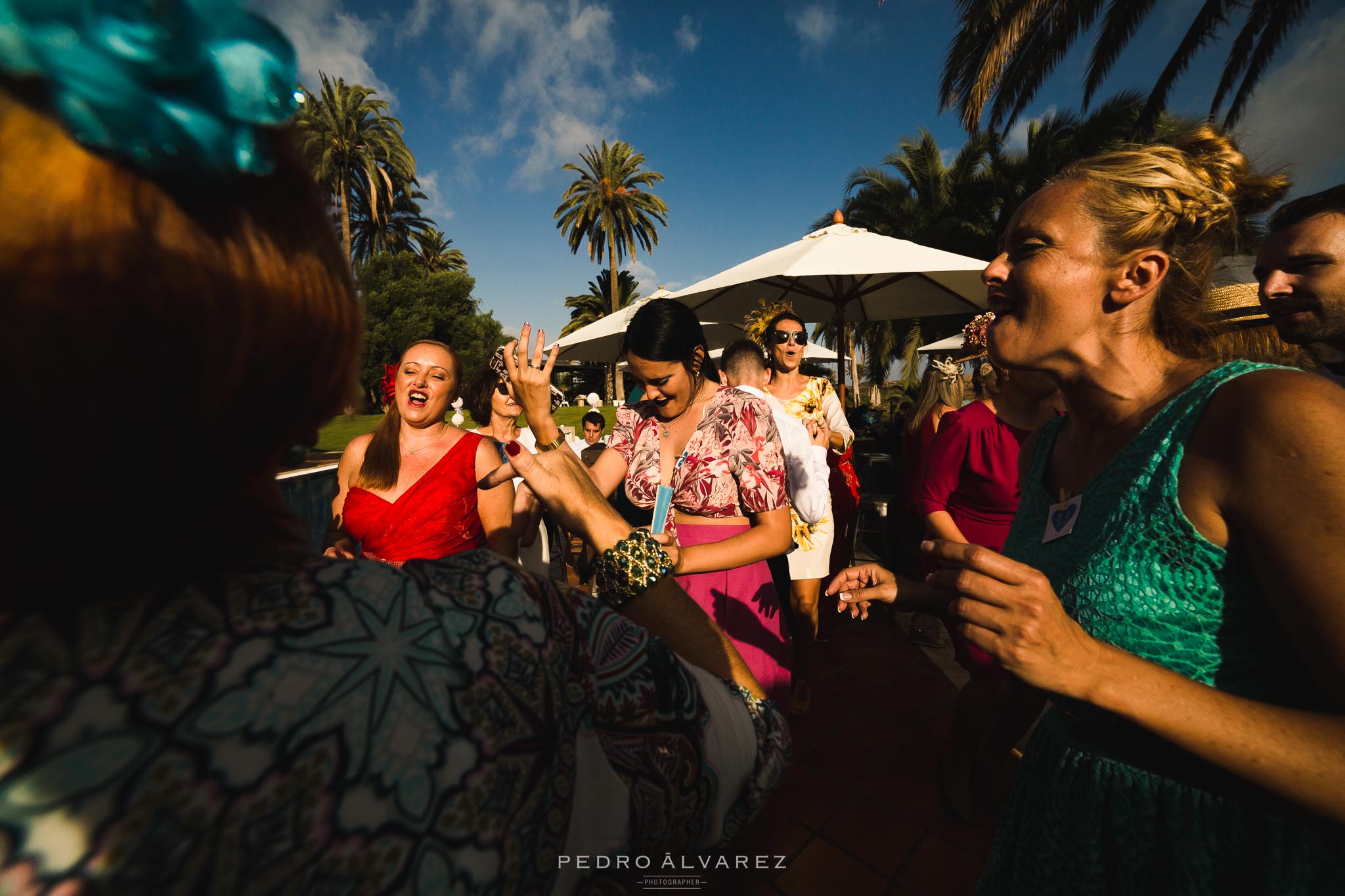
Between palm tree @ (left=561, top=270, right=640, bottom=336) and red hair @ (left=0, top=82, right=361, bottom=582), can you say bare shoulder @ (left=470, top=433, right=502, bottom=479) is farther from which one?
palm tree @ (left=561, top=270, right=640, bottom=336)

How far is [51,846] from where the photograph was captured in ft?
1.36

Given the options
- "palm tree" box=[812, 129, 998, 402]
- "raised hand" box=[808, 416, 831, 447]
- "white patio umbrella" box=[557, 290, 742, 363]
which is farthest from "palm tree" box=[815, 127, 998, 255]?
"raised hand" box=[808, 416, 831, 447]

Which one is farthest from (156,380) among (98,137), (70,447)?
(98,137)

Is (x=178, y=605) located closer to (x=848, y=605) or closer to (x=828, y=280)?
(x=848, y=605)

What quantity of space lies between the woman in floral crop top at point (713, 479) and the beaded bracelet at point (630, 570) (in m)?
0.95

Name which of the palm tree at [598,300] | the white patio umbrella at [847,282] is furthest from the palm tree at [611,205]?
the white patio umbrella at [847,282]

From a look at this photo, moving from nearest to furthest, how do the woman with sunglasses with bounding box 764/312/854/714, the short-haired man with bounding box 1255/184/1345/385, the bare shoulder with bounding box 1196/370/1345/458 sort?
the bare shoulder with bounding box 1196/370/1345/458
the short-haired man with bounding box 1255/184/1345/385
the woman with sunglasses with bounding box 764/312/854/714

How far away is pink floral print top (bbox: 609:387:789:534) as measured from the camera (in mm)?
2387

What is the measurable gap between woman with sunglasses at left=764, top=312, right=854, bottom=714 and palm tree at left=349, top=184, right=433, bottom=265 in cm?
3083

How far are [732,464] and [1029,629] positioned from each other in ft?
4.95

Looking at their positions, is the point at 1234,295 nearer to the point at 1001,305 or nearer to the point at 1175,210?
the point at 1175,210

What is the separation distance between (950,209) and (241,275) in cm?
2707

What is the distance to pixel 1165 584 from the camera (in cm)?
106

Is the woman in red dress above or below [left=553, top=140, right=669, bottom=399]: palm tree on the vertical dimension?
below
